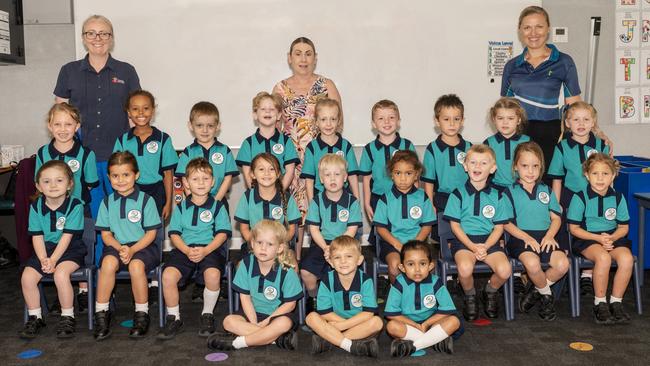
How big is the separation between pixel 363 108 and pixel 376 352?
2.63 metres

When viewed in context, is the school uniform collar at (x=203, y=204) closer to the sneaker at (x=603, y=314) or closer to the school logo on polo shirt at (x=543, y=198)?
the school logo on polo shirt at (x=543, y=198)

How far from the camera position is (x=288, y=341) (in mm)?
3104

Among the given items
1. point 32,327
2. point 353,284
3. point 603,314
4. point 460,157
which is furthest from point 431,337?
point 32,327

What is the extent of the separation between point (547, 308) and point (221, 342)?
1.72 m

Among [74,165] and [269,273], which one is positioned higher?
[74,165]

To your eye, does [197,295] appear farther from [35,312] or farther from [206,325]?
[35,312]

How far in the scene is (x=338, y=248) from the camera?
3.13 m

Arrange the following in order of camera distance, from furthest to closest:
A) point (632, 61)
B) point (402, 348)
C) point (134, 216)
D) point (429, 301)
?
1. point (632, 61)
2. point (134, 216)
3. point (429, 301)
4. point (402, 348)

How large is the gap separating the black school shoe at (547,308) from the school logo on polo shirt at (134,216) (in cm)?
219

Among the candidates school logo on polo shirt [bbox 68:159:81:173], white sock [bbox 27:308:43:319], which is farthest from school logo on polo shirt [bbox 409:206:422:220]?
white sock [bbox 27:308:43:319]

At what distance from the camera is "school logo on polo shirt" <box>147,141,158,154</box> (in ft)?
12.9

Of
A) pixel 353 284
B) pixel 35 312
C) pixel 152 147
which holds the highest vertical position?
pixel 152 147

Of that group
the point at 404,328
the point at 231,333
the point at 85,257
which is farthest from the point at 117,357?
the point at 404,328

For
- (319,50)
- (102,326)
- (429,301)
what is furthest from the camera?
(319,50)
